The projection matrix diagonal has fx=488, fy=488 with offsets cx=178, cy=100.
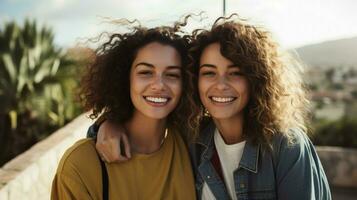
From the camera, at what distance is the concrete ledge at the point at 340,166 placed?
7.35 meters

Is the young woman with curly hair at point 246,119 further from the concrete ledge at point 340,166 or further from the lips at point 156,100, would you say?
the concrete ledge at point 340,166

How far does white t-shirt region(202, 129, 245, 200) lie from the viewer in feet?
8.00

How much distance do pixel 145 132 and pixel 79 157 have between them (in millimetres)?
532

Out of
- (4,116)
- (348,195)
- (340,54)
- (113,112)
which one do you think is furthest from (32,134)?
(340,54)

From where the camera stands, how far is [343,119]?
900 cm

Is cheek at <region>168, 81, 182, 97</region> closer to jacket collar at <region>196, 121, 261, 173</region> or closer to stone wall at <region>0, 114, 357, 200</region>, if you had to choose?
jacket collar at <region>196, 121, 261, 173</region>

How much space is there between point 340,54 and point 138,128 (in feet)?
39.3

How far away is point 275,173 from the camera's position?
227 cm

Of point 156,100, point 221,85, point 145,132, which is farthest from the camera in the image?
point 145,132

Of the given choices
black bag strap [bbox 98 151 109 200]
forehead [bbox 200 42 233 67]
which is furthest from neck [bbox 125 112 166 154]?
forehead [bbox 200 42 233 67]

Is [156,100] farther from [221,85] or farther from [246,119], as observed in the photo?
[246,119]

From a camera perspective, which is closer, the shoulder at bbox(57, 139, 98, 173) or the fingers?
the shoulder at bbox(57, 139, 98, 173)

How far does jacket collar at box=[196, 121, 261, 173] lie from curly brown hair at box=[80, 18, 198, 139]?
82 mm

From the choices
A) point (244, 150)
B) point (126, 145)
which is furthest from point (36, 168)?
point (244, 150)
